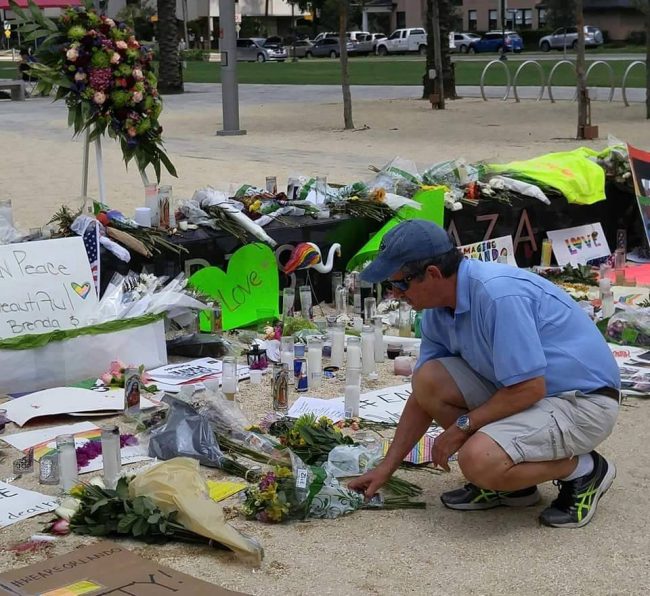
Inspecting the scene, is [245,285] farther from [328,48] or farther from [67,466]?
[328,48]

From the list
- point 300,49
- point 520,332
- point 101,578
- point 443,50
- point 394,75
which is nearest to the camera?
point 101,578

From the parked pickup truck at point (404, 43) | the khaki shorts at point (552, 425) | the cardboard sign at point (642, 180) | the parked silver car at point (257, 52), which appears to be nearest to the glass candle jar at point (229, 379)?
the khaki shorts at point (552, 425)

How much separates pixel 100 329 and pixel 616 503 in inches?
112

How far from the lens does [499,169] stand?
8609 millimetres

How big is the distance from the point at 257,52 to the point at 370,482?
5033 centimetres

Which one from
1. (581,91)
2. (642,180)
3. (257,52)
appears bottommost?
(642,180)

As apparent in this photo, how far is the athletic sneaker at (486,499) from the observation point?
154 inches

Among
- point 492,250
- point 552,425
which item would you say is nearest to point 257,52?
point 492,250

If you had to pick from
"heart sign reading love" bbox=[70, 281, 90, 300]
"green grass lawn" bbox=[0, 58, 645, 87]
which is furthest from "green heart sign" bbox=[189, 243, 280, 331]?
"green grass lawn" bbox=[0, 58, 645, 87]

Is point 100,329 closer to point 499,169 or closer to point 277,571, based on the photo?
point 277,571

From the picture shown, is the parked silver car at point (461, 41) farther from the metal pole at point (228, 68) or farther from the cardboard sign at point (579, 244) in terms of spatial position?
the cardboard sign at point (579, 244)

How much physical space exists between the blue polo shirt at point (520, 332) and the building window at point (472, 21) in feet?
229

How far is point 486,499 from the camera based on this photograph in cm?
392

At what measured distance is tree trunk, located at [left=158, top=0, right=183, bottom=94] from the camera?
26016 millimetres
